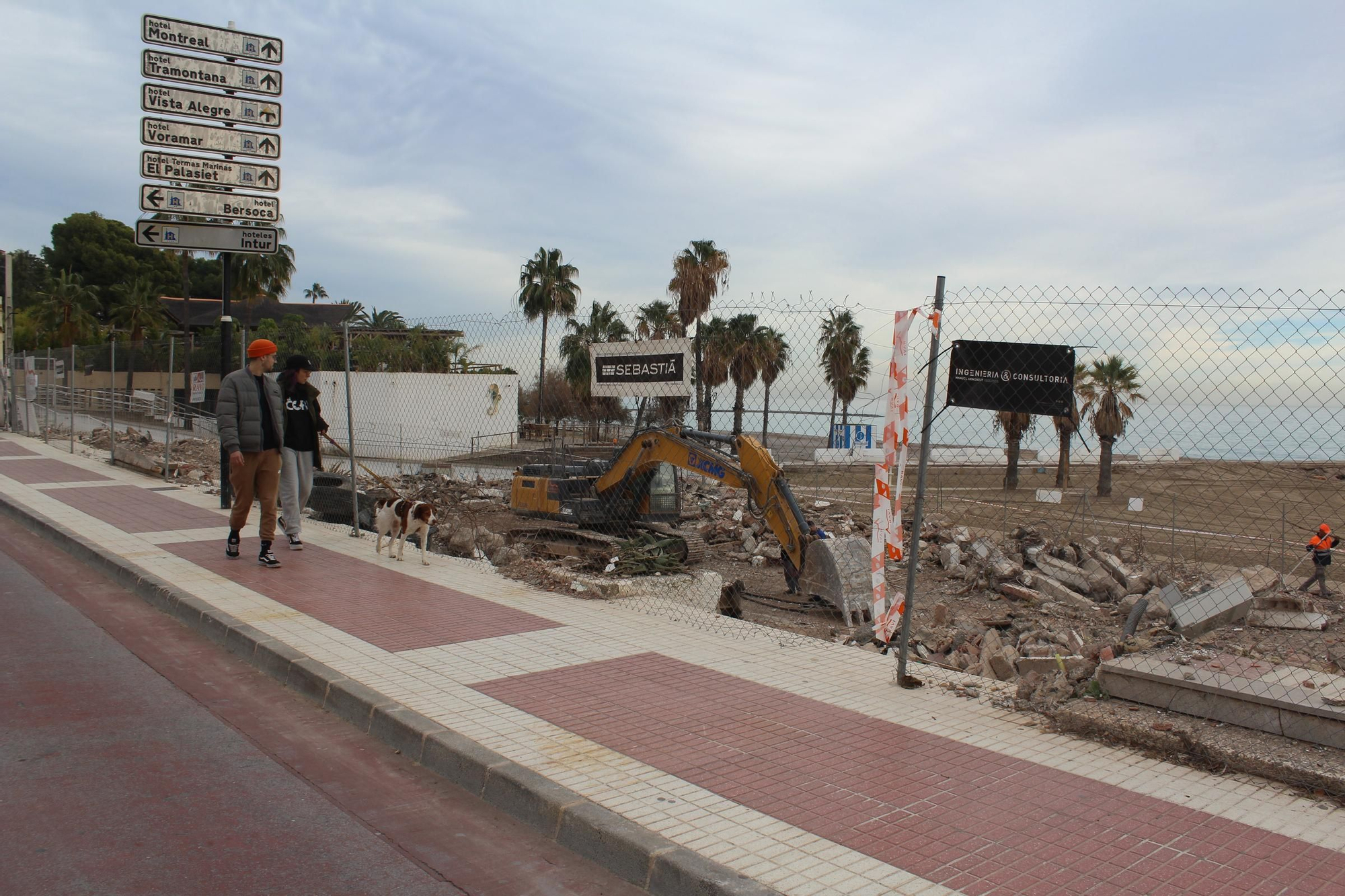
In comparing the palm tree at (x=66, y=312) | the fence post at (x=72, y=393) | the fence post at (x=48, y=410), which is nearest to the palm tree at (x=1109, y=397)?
the fence post at (x=72, y=393)

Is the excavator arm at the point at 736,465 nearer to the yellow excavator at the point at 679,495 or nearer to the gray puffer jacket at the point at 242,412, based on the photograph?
the yellow excavator at the point at 679,495

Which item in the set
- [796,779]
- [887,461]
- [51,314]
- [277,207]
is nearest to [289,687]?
[796,779]

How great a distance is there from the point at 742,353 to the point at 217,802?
5927mm

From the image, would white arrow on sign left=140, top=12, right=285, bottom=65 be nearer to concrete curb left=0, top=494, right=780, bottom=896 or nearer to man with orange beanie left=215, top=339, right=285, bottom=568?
man with orange beanie left=215, top=339, right=285, bottom=568

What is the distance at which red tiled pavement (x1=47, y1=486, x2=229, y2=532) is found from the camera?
498 inches

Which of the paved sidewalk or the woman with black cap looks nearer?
the paved sidewalk

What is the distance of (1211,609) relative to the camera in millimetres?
8578

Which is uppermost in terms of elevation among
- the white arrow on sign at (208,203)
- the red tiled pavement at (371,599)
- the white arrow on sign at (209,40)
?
the white arrow on sign at (209,40)

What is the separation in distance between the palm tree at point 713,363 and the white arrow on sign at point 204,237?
6.13 m

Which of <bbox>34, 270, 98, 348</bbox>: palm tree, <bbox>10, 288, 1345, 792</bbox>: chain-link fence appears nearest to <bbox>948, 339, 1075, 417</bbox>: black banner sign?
<bbox>10, 288, 1345, 792</bbox>: chain-link fence

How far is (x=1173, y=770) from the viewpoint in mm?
4816

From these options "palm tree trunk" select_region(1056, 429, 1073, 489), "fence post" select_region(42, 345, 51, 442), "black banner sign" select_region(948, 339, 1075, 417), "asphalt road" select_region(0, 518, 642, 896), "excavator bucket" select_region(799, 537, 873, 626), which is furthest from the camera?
"fence post" select_region(42, 345, 51, 442)

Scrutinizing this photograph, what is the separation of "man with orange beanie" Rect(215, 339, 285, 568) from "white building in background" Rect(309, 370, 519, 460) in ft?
10.7

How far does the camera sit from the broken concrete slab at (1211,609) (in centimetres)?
824
